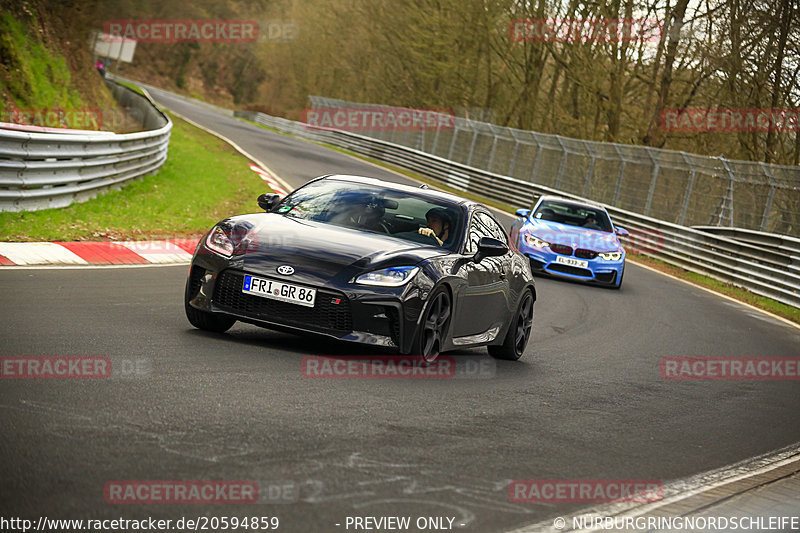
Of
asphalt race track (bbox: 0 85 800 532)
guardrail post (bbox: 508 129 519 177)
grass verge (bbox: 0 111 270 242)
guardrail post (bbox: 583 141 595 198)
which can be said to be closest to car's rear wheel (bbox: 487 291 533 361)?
asphalt race track (bbox: 0 85 800 532)

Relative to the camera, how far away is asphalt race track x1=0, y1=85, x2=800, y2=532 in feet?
14.0

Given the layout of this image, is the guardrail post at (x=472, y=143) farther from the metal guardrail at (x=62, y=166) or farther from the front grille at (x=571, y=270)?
the front grille at (x=571, y=270)

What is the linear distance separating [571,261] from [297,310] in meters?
11.5

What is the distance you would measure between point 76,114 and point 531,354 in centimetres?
1833

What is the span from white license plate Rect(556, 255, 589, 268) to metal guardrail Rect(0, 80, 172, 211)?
763 cm

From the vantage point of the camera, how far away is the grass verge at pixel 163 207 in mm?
13164

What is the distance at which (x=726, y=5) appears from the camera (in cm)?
3300

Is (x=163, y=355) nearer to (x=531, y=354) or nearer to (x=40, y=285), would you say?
(x=40, y=285)

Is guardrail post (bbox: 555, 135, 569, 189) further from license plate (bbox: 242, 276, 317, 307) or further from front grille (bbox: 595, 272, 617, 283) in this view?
license plate (bbox: 242, 276, 317, 307)

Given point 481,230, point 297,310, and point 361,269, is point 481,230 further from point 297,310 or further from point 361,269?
point 297,310

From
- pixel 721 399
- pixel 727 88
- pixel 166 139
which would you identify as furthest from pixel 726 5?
pixel 721 399

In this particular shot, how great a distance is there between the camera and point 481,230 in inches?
356

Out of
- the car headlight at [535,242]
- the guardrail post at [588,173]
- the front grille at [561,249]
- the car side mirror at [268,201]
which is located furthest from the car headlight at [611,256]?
the guardrail post at [588,173]

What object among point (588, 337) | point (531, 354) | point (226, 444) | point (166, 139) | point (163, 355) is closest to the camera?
point (226, 444)
